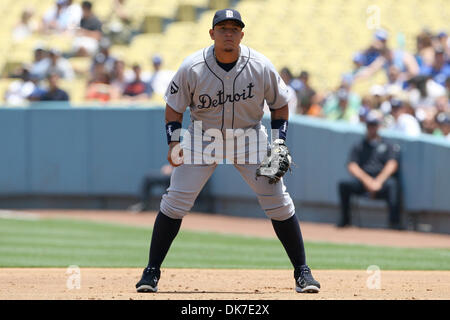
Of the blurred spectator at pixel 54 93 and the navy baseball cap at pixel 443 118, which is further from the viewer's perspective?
the blurred spectator at pixel 54 93

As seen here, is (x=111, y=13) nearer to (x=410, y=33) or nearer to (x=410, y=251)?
(x=410, y=33)

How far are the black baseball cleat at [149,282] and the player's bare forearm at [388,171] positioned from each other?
580cm

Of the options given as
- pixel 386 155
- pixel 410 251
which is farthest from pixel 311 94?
pixel 410 251

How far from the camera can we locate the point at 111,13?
16.7 m

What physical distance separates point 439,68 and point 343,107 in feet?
4.64

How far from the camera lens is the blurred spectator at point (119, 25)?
16.1m

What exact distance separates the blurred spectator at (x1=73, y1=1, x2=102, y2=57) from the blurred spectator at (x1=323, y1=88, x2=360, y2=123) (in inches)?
181

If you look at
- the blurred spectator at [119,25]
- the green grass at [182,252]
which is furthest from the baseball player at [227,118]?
the blurred spectator at [119,25]

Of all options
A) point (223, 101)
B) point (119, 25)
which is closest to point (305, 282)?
point (223, 101)

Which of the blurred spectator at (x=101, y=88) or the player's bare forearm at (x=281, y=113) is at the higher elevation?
the player's bare forearm at (x=281, y=113)

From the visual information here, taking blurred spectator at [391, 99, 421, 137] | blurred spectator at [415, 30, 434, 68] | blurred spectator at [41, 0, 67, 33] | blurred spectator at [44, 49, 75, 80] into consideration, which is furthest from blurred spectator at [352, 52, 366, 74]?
blurred spectator at [41, 0, 67, 33]

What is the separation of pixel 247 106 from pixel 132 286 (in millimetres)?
1500

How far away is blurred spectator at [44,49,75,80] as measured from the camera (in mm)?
14632

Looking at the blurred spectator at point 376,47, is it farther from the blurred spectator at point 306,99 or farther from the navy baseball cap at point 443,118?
the navy baseball cap at point 443,118
